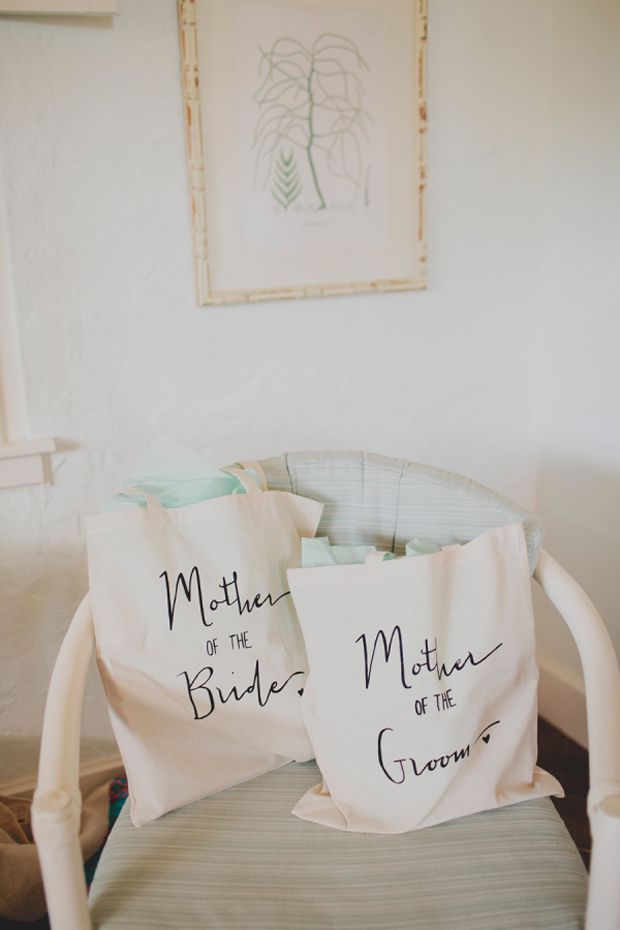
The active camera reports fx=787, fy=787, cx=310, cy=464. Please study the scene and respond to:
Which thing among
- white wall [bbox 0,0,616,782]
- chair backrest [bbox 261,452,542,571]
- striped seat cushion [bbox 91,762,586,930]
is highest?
white wall [bbox 0,0,616,782]

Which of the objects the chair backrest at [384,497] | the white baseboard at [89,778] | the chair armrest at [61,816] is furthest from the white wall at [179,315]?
the chair armrest at [61,816]

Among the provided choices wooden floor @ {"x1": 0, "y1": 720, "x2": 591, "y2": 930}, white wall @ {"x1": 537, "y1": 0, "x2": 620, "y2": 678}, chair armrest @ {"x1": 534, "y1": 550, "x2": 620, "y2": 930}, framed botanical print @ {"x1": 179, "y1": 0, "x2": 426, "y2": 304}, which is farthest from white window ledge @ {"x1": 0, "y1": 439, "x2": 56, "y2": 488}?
wooden floor @ {"x1": 0, "y1": 720, "x2": 591, "y2": 930}

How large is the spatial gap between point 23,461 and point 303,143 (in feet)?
2.47

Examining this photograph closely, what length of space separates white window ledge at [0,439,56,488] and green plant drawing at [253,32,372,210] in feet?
1.99

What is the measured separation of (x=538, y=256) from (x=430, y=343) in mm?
Answer: 315

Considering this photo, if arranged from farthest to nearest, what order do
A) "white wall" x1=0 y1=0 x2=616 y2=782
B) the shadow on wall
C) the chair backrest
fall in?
the shadow on wall
"white wall" x1=0 y1=0 x2=616 y2=782
the chair backrest

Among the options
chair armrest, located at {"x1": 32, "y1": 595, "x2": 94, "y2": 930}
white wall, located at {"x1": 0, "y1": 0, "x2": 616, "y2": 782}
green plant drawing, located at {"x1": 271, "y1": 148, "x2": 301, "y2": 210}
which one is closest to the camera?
chair armrest, located at {"x1": 32, "y1": 595, "x2": 94, "y2": 930}

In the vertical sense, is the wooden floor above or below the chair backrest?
below

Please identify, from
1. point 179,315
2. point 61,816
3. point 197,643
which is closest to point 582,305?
point 179,315

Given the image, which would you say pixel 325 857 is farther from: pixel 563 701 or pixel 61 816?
pixel 563 701

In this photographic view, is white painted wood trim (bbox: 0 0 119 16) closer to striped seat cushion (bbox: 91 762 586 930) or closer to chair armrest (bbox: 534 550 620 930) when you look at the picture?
chair armrest (bbox: 534 550 620 930)

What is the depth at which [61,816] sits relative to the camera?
770 mm

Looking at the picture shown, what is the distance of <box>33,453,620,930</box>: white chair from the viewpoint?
0.80m

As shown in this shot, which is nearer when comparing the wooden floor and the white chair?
the white chair
